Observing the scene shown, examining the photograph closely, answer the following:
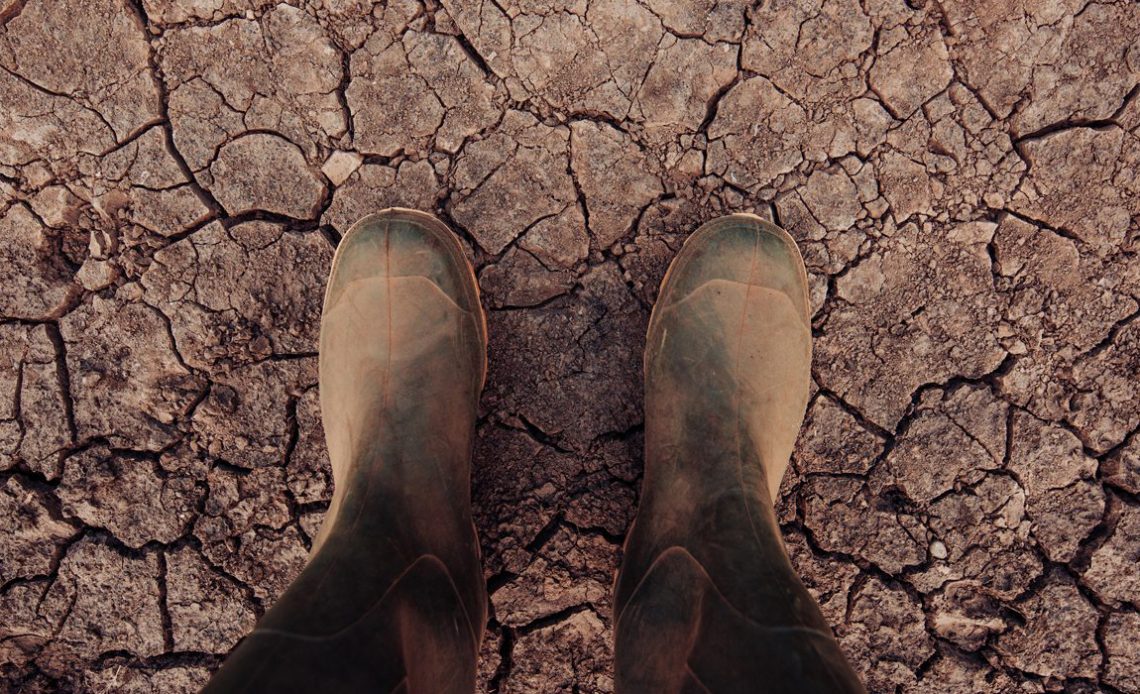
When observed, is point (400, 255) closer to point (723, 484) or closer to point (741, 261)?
point (741, 261)

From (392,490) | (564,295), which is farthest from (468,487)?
(564,295)

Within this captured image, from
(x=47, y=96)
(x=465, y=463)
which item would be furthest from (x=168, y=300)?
(x=465, y=463)

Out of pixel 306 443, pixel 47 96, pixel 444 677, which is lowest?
pixel 444 677

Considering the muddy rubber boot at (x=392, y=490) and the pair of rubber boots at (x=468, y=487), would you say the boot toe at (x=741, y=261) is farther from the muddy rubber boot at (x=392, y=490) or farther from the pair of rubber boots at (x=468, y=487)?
the muddy rubber boot at (x=392, y=490)

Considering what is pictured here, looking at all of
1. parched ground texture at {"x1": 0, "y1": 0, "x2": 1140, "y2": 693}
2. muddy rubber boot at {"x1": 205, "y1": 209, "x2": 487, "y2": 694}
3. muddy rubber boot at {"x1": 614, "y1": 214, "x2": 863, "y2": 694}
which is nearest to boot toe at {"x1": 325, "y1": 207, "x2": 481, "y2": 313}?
muddy rubber boot at {"x1": 205, "y1": 209, "x2": 487, "y2": 694}

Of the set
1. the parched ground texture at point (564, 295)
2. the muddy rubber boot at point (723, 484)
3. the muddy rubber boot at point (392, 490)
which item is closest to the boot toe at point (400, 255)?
the muddy rubber boot at point (392, 490)

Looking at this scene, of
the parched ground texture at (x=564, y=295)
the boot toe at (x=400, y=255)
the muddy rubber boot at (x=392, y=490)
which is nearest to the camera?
the muddy rubber boot at (x=392, y=490)

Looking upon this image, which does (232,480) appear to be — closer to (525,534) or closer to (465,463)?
(465,463)
